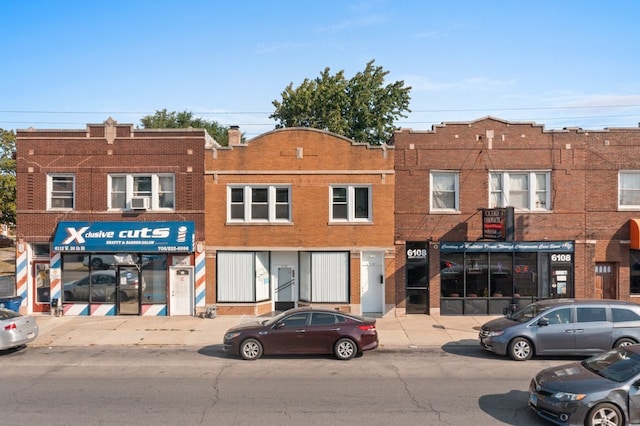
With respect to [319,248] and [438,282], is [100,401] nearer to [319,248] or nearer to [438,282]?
[319,248]

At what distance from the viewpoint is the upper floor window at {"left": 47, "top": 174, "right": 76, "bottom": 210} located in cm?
2153

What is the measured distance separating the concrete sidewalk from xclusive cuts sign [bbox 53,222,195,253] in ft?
8.95

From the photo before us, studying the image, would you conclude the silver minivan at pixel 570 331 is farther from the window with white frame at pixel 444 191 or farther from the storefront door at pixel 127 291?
the storefront door at pixel 127 291

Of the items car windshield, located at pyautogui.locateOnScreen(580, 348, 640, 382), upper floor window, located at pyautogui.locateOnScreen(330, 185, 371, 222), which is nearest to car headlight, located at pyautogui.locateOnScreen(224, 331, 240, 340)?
upper floor window, located at pyautogui.locateOnScreen(330, 185, 371, 222)

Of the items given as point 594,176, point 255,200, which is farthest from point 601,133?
point 255,200

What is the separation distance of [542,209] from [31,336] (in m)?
18.6

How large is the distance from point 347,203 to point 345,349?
808 centimetres

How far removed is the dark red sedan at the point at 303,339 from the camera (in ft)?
46.8

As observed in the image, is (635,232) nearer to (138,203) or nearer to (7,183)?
(138,203)

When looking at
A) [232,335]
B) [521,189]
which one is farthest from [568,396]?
[521,189]

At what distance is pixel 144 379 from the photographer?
40.3ft

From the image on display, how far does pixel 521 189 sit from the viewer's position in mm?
21266

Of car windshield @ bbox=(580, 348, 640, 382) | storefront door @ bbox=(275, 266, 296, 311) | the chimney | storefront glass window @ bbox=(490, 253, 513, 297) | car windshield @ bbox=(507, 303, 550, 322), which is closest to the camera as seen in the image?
car windshield @ bbox=(580, 348, 640, 382)

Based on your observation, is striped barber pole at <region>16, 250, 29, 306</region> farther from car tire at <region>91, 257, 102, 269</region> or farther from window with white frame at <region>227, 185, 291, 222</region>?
window with white frame at <region>227, 185, 291, 222</region>
